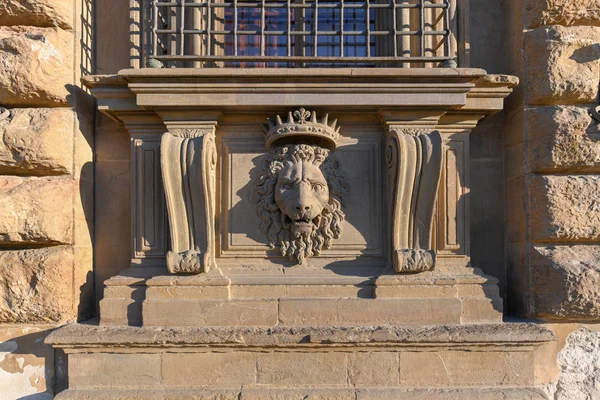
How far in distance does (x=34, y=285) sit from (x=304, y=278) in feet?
5.99

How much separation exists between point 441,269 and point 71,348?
2.54 m

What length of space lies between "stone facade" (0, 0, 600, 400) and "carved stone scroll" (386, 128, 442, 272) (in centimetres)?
2

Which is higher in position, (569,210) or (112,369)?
(569,210)

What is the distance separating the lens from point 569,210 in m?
3.31

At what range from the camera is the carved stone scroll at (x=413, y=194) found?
333 cm

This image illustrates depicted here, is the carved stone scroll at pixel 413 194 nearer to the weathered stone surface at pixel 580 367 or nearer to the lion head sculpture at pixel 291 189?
the lion head sculpture at pixel 291 189

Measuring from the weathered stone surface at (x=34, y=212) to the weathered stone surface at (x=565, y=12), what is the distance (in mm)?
3498

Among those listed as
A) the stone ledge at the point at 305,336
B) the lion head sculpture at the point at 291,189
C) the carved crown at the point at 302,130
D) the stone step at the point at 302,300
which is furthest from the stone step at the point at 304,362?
the carved crown at the point at 302,130

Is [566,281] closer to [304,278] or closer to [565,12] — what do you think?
[304,278]

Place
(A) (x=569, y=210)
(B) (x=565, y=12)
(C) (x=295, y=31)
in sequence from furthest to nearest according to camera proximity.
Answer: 1. (C) (x=295, y=31)
2. (B) (x=565, y=12)
3. (A) (x=569, y=210)

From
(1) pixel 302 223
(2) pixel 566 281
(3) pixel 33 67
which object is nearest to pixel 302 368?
(1) pixel 302 223

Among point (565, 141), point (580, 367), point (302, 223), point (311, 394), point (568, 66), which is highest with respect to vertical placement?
point (568, 66)

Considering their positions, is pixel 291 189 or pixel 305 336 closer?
pixel 305 336

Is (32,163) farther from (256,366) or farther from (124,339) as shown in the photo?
(256,366)
